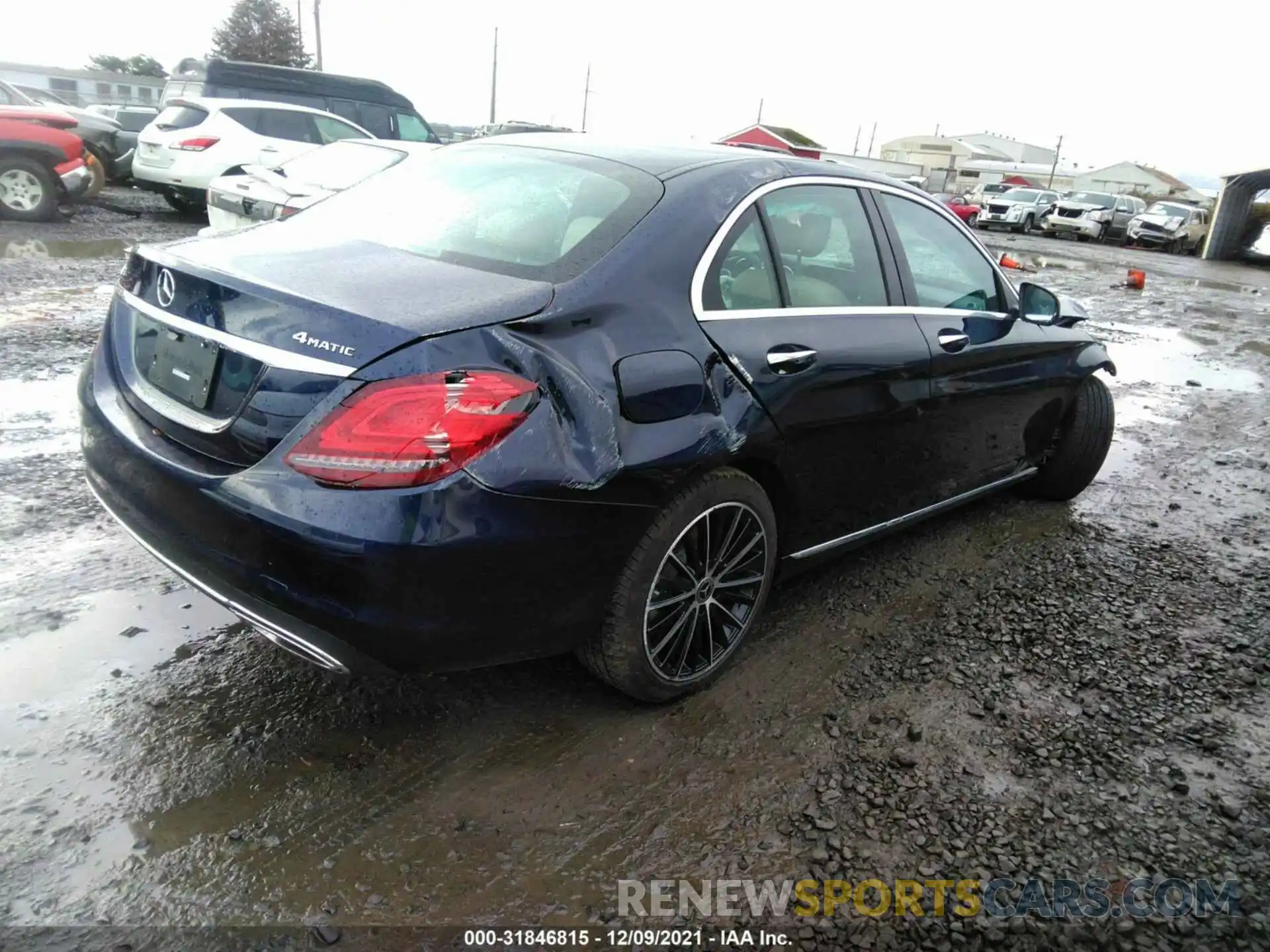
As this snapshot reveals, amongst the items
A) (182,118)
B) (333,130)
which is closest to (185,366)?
(333,130)

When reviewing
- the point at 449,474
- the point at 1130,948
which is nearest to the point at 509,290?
the point at 449,474

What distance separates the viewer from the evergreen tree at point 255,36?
55.4 meters

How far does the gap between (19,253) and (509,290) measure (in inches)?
376

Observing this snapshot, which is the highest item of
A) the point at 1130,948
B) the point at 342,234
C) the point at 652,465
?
the point at 342,234

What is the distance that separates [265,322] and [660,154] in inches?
58.4

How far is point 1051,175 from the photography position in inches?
3278

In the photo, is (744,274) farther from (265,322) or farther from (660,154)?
(265,322)

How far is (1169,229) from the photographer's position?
28625 mm

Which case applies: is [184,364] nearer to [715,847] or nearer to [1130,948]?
[715,847]

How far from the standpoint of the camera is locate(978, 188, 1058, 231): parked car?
32.0 metres

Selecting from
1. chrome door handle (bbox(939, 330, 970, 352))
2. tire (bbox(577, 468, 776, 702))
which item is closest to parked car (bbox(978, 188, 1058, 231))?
chrome door handle (bbox(939, 330, 970, 352))

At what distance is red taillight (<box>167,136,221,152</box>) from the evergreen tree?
50.2 metres

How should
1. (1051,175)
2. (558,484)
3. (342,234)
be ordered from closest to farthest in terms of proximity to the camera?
(558,484) → (342,234) → (1051,175)

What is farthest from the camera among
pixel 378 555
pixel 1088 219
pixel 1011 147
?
pixel 1011 147
